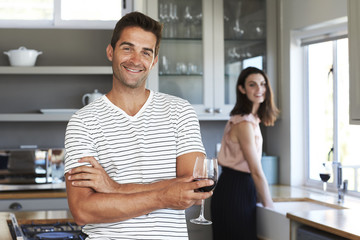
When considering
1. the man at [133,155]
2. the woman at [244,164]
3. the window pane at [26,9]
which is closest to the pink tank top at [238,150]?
the woman at [244,164]

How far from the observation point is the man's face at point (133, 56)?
1656mm

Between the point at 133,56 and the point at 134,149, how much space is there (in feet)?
0.93

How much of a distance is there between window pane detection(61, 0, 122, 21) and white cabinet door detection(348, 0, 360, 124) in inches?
76.5

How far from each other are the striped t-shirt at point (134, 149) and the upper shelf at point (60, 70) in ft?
7.81

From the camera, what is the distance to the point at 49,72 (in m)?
3.98

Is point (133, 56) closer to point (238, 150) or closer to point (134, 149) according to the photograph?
point (134, 149)

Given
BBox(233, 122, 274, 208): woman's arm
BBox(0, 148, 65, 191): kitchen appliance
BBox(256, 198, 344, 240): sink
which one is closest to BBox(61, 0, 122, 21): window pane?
BBox(0, 148, 65, 191): kitchen appliance

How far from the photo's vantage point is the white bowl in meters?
3.97

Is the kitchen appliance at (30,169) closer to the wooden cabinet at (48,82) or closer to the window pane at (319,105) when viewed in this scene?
the wooden cabinet at (48,82)

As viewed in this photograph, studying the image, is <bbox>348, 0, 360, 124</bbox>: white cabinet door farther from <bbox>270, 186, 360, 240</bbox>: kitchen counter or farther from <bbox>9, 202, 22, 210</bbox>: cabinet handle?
<bbox>9, 202, 22, 210</bbox>: cabinet handle

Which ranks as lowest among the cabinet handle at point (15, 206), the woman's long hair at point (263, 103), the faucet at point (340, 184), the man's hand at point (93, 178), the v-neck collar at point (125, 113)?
the cabinet handle at point (15, 206)

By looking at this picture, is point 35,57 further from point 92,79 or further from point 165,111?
point 165,111

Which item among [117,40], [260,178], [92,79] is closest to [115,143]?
[117,40]

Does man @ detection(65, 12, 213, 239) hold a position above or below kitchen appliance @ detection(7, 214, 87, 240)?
above
